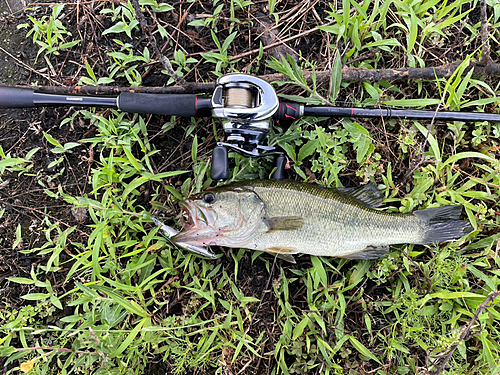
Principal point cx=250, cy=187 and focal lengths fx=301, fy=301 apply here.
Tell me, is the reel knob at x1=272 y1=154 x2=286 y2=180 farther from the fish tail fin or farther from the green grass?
the fish tail fin

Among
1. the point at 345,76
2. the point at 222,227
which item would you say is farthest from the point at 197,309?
the point at 345,76

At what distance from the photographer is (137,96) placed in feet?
10.3

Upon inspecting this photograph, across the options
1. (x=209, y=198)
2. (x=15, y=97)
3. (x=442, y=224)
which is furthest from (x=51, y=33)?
(x=442, y=224)

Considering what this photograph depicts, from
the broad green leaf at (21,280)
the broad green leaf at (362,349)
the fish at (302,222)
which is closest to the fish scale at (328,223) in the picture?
the fish at (302,222)

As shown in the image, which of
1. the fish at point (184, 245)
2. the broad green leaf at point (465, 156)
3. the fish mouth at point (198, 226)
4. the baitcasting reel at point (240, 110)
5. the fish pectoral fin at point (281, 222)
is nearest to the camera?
the baitcasting reel at point (240, 110)

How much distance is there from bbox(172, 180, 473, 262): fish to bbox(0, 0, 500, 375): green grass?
0.25 m

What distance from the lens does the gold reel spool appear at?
2.85 metres

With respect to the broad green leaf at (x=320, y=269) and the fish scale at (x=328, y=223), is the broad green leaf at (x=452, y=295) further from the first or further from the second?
the broad green leaf at (x=320, y=269)

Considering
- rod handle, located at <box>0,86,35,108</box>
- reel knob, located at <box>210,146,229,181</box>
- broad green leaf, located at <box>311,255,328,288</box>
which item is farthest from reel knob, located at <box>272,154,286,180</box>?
rod handle, located at <box>0,86,35,108</box>

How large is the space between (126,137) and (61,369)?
8.85 feet

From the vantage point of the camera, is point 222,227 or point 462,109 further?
point 462,109

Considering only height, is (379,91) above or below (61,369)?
above

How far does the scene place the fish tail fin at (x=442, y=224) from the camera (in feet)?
10.6

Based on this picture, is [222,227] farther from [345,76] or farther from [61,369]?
[61,369]
